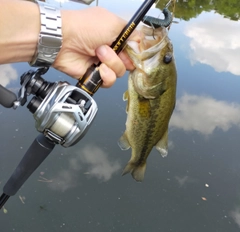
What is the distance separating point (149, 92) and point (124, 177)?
1.48 m

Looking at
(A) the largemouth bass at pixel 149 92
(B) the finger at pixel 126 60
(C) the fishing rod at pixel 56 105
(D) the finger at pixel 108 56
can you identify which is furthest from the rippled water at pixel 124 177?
(D) the finger at pixel 108 56

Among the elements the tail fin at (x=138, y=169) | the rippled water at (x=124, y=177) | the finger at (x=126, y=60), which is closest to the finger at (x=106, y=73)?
the finger at (x=126, y=60)

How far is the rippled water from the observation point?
2555mm

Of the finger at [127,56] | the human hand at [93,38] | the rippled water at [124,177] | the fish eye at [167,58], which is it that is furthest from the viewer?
the rippled water at [124,177]

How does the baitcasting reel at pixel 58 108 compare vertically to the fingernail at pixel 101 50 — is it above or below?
below

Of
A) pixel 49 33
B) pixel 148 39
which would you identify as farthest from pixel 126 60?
pixel 49 33

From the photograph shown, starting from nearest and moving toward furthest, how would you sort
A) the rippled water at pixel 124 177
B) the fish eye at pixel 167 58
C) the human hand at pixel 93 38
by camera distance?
the human hand at pixel 93 38
the fish eye at pixel 167 58
the rippled water at pixel 124 177

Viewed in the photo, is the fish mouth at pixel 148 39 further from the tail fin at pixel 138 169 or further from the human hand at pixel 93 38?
the tail fin at pixel 138 169

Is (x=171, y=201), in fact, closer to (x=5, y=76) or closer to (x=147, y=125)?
(x=147, y=125)

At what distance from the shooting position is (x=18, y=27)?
44.9 inches

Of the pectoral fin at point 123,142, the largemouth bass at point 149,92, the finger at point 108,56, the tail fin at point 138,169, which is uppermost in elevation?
the finger at point 108,56

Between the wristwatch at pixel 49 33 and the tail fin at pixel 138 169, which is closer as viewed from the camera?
the wristwatch at pixel 49 33

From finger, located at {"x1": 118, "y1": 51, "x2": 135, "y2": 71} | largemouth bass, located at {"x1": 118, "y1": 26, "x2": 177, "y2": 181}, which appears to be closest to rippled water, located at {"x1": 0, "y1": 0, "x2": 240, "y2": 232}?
largemouth bass, located at {"x1": 118, "y1": 26, "x2": 177, "y2": 181}

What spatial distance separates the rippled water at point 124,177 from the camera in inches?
101
